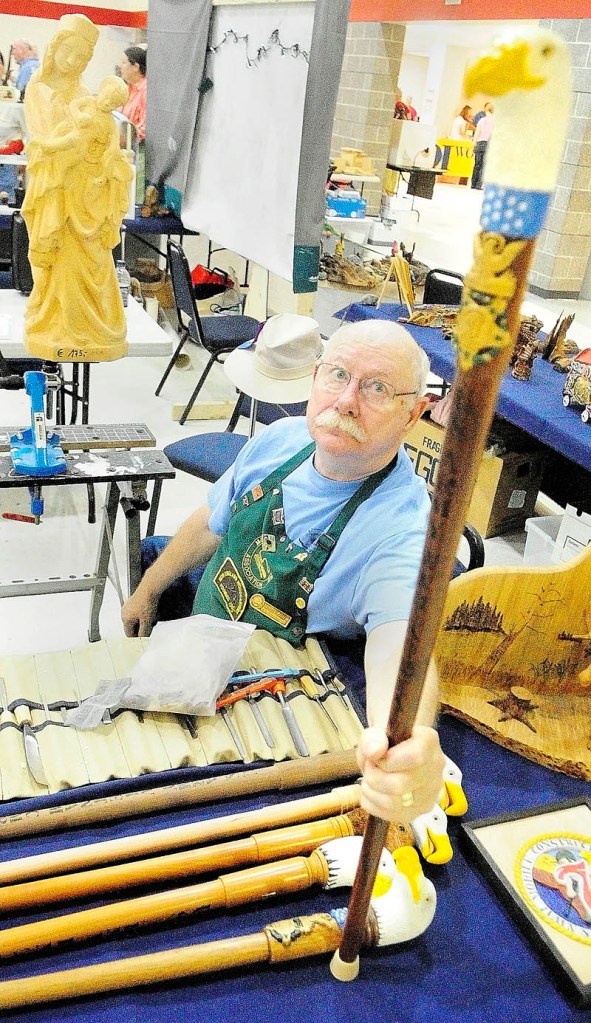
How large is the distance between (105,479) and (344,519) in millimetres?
1243

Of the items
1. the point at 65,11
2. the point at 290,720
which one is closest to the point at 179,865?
the point at 290,720

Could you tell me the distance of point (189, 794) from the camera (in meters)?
1.19

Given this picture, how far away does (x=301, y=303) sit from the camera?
679 centimetres

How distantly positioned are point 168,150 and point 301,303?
1.54 m

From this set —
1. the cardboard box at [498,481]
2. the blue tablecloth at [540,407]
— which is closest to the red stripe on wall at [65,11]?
the blue tablecloth at [540,407]

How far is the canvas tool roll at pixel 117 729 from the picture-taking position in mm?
1233

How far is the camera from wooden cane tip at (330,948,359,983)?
980mm

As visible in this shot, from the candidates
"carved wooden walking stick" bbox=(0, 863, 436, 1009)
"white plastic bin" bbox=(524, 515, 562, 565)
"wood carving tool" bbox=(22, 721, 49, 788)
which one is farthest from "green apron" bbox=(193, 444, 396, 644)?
"white plastic bin" bbox=(524, 515, 562, 565)

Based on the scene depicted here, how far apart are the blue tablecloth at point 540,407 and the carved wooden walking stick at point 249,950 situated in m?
2.18

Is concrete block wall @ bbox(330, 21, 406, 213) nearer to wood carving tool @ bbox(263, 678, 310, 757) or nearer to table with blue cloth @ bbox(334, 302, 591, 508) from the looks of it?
table with blue cloth @ bbox(334, 302, 591, 508)

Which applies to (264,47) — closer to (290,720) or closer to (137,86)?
(137,86)

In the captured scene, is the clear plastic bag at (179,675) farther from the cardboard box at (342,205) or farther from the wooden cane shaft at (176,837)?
the cardboard box at (342,205)

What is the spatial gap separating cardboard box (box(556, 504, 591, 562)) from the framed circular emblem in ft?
7.73

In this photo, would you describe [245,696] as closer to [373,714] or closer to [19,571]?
[373,714]
